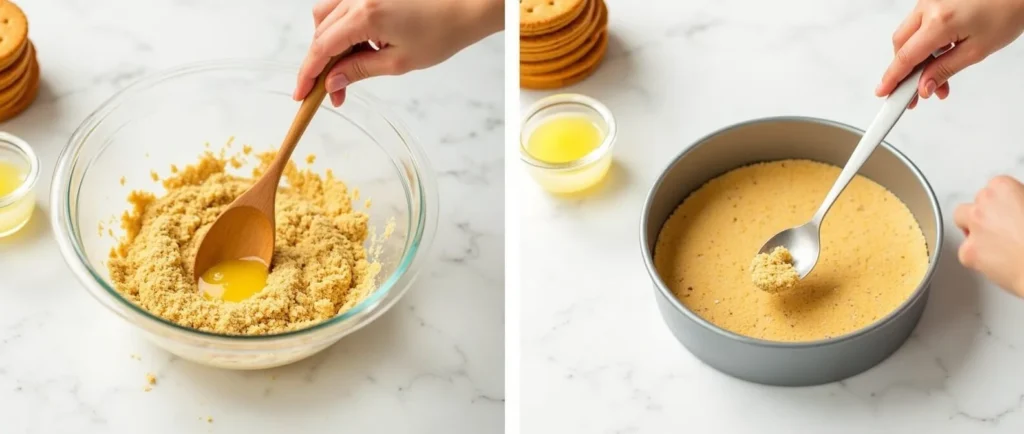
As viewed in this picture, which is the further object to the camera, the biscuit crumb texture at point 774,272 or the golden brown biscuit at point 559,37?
the golden brown biscuit at point 559,37

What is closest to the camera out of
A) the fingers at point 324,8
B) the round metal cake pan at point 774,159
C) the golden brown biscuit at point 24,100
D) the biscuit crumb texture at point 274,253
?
the round metal cake pan at point 774,159

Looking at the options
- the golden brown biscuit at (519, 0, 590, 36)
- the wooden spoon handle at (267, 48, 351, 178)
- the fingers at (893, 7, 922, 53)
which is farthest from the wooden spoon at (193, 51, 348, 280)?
the fingers at (893, 7, 922, 53)

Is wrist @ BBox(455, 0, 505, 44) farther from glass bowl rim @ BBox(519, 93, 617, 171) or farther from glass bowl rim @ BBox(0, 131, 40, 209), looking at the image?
glass bowl rim @ BBox(0, 131, 40, 209)

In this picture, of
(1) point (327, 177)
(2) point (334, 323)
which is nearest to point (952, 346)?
(2) point (334, 323)

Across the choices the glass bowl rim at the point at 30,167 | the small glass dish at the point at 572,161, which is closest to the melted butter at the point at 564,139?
the small glass dish at the point at 572,161

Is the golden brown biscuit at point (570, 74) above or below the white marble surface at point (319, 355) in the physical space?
above

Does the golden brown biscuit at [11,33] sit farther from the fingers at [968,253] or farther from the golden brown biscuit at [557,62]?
the fingers at [968,253]

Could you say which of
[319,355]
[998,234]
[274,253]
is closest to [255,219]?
[274,253]
